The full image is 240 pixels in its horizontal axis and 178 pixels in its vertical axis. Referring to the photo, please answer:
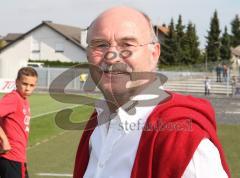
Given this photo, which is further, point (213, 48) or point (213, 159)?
point (213, 48)

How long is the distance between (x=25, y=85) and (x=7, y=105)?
362mm

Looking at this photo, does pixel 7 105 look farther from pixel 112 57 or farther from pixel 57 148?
pixel 57 148

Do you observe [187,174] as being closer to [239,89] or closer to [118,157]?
[118,157]

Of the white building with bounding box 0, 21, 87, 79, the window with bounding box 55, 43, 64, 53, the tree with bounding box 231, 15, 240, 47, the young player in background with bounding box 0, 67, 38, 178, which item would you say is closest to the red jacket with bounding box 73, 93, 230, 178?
the young player in background with bounding box 0, 67, 38, 178

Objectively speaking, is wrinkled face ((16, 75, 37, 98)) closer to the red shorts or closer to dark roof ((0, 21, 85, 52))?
the red shorts

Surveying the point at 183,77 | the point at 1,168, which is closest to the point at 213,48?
the point at 183,77

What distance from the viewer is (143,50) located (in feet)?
6.04

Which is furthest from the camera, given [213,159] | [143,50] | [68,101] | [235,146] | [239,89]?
[239,89]

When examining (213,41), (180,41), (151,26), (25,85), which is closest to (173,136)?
(151,26)

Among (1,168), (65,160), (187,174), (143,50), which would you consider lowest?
(65,160)

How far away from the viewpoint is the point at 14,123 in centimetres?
619

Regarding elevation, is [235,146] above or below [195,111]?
below

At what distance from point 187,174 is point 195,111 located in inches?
9.0

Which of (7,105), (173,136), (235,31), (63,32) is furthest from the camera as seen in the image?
(235,31)
